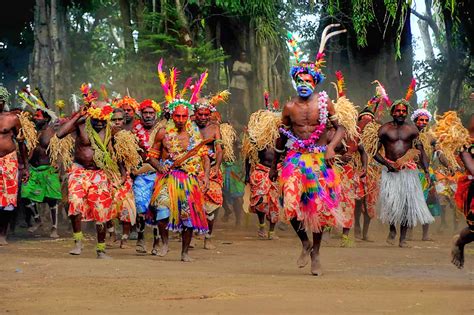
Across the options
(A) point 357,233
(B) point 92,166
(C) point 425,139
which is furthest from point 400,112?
(B) point 92,166

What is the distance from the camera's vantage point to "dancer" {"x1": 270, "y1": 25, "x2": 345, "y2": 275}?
8883 mm

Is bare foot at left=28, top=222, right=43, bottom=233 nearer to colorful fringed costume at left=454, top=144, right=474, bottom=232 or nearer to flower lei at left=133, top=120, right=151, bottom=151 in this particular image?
flower lei at left=133, top=120, right=151, bottom=151

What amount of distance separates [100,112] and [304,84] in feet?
7.55

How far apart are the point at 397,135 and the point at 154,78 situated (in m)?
7.17

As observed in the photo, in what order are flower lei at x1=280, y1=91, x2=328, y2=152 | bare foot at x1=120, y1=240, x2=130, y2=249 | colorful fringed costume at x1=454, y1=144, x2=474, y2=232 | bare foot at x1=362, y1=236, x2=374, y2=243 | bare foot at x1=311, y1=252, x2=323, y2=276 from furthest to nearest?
1. bare foot at x1=362, y1=236, x2=374, y2=243
2. bare foot at x1=120, y1=240, x2=130, y2=249
3. flower lei at x1=280, y1=91, x2=328, y2=152
4. bare foot at x1=311, y1=252, x2=323, y2=276
5. colorful fringed costume at x1=454, y1=144, x2=474, y2=232

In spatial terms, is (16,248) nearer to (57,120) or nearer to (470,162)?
(57,120)

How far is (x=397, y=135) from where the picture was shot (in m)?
12.2

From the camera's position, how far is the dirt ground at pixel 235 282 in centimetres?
645

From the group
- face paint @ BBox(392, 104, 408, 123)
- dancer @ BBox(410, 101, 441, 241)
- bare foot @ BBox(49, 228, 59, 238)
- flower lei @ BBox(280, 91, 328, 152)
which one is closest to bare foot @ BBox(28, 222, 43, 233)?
bare foot @ BBox(49, 228, 59, 238)

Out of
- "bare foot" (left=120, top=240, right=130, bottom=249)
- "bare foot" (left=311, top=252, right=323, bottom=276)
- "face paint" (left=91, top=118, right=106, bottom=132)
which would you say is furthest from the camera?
"bare foot" (left=120, top=240, right=130, bottom=249)

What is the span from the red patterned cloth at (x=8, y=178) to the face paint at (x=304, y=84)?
4576mm

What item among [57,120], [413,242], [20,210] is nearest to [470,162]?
[413,242]

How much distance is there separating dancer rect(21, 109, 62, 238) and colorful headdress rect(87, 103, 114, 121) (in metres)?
3.80

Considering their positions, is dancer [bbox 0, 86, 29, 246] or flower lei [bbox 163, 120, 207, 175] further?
dancer [bbox 0, 86, 29, 246]
